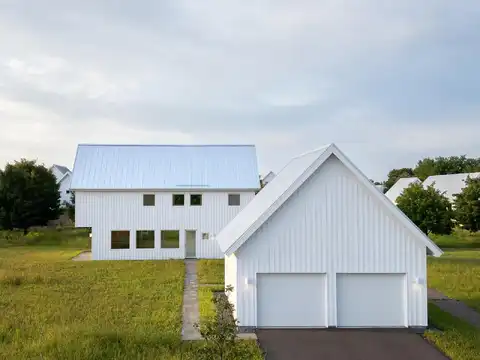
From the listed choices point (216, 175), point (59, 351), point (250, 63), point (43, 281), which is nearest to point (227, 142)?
point (216, 175)

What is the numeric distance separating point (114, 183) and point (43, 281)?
1099cm

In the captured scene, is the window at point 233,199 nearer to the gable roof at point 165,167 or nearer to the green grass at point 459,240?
the gable roof at point 165,167

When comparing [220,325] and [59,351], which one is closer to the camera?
[220,325]

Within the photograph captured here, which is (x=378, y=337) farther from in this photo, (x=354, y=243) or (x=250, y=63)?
(x=250, y=63)

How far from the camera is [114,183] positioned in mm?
31844

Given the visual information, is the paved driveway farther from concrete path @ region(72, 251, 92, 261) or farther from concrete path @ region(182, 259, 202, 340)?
concrete path @ region(72, 251, 92, 261)

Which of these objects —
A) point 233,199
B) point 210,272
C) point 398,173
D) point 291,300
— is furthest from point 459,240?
point 398,173

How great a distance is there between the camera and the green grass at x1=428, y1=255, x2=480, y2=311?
62.6 feet

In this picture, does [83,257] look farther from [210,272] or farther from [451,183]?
[451,183]

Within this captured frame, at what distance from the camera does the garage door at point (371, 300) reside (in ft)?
45.7

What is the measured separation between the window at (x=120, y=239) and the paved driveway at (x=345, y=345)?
1999 cm

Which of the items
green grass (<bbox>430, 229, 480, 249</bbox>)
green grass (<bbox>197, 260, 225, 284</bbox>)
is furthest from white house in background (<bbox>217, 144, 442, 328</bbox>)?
green grass (<bbox>430, 229, 480, 249</bbox>)

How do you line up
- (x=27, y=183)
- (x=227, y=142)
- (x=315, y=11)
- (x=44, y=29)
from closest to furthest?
(x=315, y=11), (x=44, y=29), (x=227, y=142), (x=27, y=183)

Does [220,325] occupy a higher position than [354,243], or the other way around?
[354,243]
